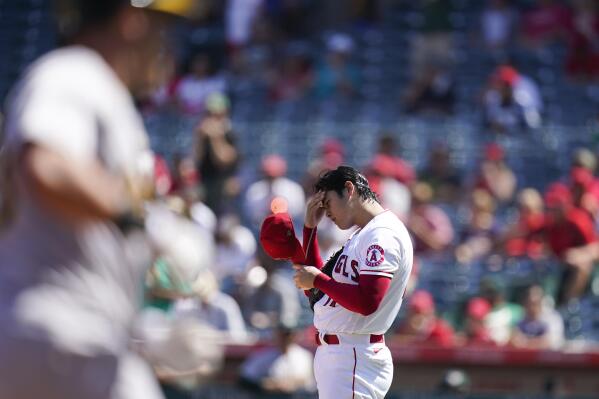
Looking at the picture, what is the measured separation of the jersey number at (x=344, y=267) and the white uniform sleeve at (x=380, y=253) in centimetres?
7

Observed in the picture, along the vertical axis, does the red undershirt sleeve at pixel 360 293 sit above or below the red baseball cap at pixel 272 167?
below

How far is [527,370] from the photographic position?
36.0 ft

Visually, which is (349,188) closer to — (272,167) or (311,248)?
(311,248)

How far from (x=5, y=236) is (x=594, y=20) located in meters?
13.7

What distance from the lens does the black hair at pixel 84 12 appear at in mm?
2953

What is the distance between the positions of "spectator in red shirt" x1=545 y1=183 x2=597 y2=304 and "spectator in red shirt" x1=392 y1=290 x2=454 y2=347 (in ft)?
3.82

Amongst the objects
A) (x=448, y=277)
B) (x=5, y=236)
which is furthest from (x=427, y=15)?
(x=5, y=236)

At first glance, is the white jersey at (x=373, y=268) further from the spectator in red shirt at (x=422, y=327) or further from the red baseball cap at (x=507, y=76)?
the red baseball cap at (x=507, y=76)

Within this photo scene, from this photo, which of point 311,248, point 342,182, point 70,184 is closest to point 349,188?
point 342,182

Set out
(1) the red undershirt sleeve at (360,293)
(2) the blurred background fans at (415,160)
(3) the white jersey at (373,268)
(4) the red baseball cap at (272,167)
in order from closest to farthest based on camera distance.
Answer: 1. (1) the red undershirt sleeve at (360,293)
2. (3) the white jersey at (373,268)
3. (2) the blurred background fans at (415,160)
4. (4) the red baseball cap at (272,167)

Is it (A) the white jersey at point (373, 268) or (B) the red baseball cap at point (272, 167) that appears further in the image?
(B) the red baseball cap at point (272, 167)

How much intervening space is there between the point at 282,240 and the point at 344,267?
0.38 m

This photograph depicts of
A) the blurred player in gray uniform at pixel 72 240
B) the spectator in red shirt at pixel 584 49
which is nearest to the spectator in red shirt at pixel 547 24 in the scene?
the spectator in red shirt at pixel 584 49

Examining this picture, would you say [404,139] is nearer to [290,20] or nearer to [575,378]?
[290,20]
